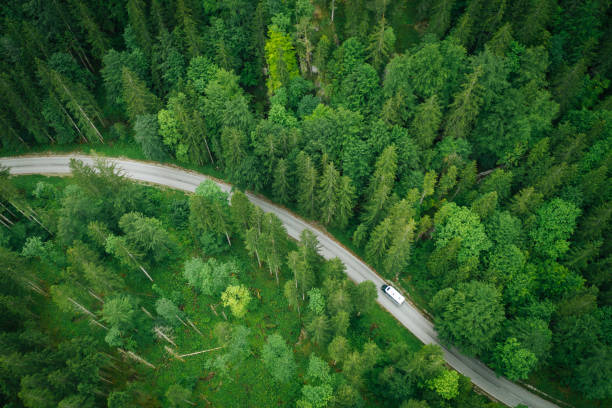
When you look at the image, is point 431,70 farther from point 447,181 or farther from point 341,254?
point 341,254

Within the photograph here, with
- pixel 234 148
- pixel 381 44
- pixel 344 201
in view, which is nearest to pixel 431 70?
pixel 381 44

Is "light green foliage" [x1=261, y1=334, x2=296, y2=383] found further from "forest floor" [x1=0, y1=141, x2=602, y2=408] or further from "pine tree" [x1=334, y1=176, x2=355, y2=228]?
"pine tree" [x1=334, y1=176, x2=355, y2=228]

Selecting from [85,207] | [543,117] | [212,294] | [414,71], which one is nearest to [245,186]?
[212,294]

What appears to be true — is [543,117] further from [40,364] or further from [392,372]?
[40,364]

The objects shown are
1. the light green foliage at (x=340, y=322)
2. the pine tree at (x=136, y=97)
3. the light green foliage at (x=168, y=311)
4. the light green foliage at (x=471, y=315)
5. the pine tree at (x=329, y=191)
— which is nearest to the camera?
the light green foliage at (x=340, y=322)

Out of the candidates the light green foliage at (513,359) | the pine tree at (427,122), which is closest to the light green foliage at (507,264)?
the light green foliage at (513,359)

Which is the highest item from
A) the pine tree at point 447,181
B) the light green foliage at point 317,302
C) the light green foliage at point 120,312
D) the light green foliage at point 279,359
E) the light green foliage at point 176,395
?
the pine tree at point 447,181

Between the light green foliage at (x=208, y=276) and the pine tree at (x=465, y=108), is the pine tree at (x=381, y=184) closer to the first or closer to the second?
the pine tree at (x=465, y=108)
